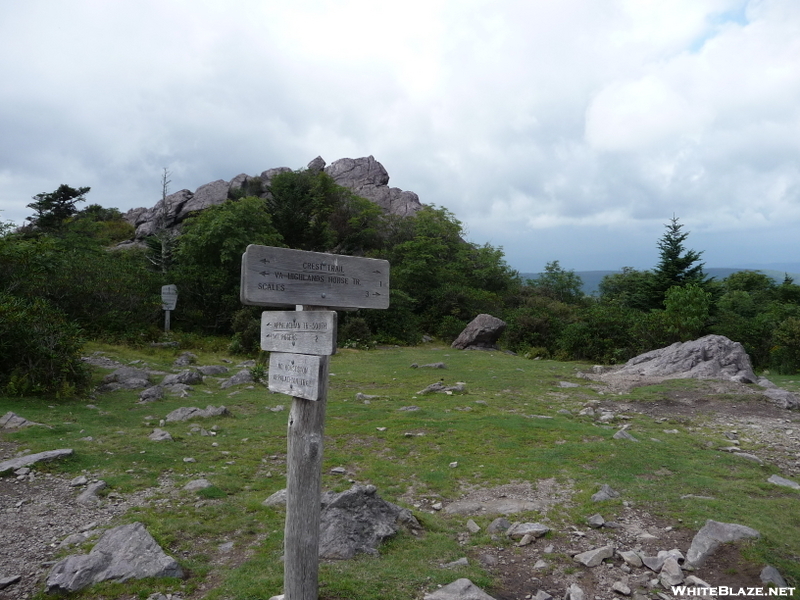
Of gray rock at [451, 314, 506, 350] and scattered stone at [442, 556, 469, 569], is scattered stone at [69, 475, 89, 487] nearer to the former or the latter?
scattered stone at [442, 556, 469, 569]

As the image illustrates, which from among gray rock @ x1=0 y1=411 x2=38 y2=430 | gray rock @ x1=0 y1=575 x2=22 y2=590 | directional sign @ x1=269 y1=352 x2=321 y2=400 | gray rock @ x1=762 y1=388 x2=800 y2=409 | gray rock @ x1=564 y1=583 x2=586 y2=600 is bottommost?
gray rock @ x1=0 y1=575 x2=22 y2=590

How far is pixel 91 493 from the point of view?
23.5 feet

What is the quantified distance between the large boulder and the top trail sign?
15653mm

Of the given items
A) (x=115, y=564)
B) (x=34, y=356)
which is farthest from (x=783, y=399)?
(x=34, y=356)

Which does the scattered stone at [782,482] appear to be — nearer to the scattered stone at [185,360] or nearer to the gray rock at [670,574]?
the gray rock at [670,574]

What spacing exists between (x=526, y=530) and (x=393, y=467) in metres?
3.03

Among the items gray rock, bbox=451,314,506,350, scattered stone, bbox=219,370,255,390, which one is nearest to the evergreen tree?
gray rock, bbox=451,314,506,350

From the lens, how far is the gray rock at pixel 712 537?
542 cm

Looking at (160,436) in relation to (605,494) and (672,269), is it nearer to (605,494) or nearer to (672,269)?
(605,494)

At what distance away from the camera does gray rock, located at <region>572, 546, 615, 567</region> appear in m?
5.52

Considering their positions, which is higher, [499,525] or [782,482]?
[782,482]

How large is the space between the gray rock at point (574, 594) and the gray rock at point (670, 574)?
A: 822 mm

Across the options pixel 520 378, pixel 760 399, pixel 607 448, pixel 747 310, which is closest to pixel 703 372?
pixel 760 399

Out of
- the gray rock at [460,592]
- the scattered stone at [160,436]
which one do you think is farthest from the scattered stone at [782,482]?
the scattered stone at [160,436]
